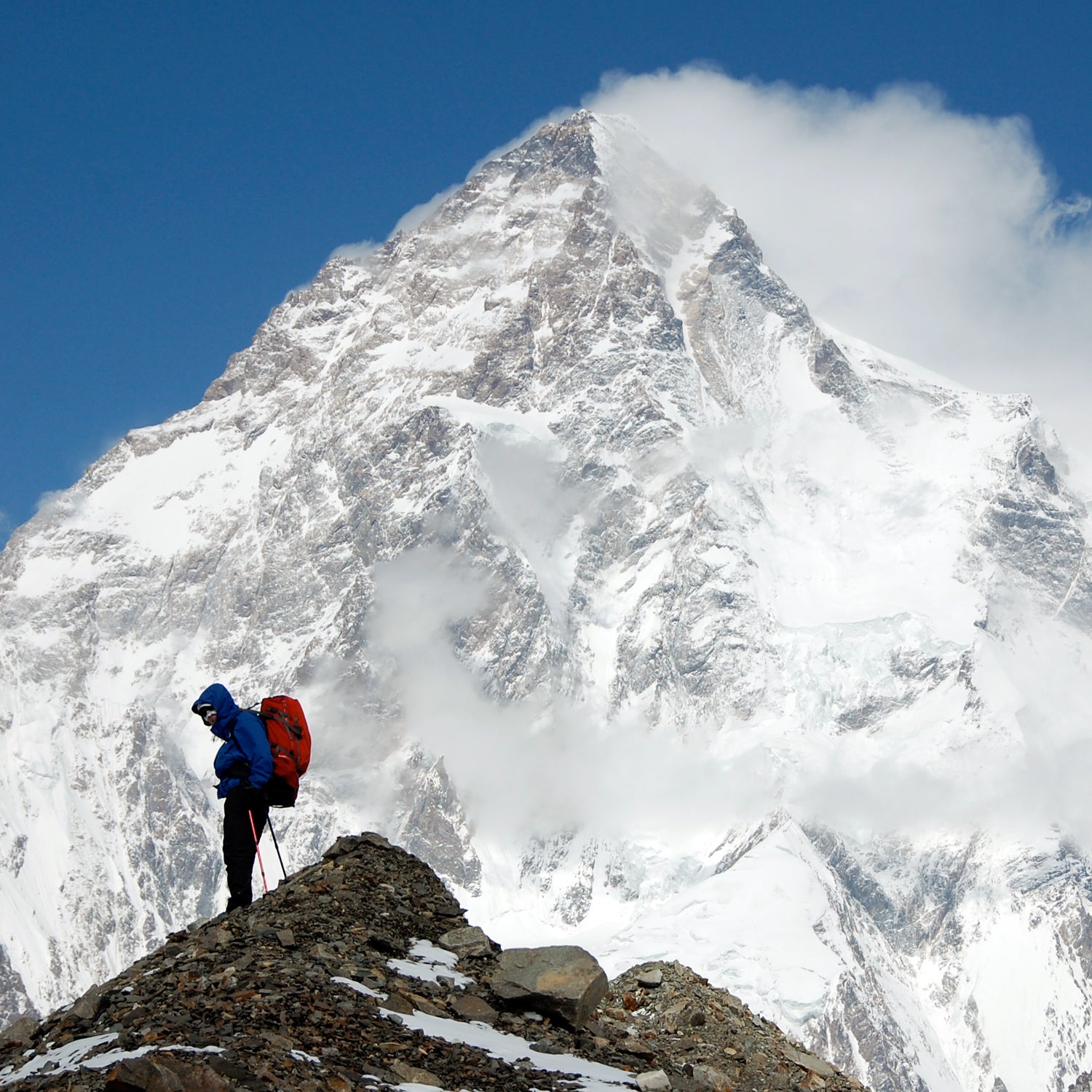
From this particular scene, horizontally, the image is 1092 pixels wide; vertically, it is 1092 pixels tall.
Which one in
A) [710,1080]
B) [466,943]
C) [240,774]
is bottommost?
[710,1080]

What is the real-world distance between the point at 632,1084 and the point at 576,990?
173 centimetres

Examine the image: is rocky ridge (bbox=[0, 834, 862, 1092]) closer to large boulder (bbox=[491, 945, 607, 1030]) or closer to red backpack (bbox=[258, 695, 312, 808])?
large boulder (bbox=[491, 945, 607, 1030])

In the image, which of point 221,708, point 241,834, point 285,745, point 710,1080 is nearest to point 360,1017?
point 710,1080

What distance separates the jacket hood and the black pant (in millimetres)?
801

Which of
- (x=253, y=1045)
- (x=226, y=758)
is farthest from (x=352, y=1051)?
(x=226, y=758)

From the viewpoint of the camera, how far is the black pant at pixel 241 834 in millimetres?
20281

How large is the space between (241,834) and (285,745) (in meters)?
1.30

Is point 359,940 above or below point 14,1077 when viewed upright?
above

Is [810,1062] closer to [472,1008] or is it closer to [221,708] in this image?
[472,1008]

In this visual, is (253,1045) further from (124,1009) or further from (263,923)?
(263,923)

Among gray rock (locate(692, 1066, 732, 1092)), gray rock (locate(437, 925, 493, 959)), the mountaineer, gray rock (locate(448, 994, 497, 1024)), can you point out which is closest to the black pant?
the mountaineer

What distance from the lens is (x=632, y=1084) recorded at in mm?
16219

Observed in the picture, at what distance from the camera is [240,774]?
66.7 feet

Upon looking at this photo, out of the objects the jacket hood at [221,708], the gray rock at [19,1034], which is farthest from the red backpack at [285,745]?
the gray rock at [19,1034]
